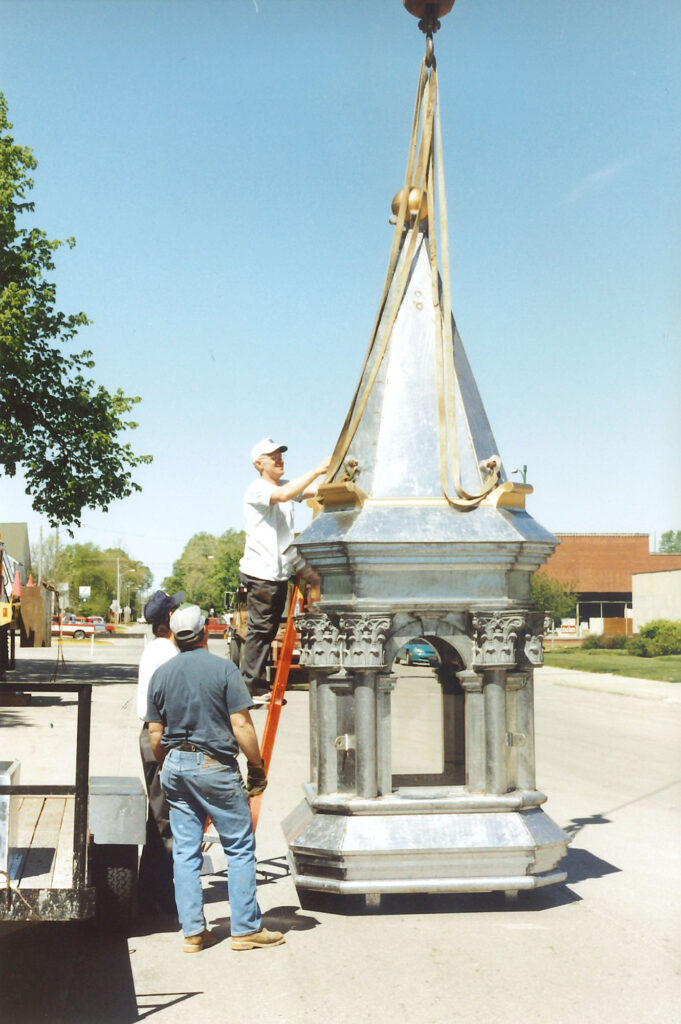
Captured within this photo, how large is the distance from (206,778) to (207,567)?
138 metres

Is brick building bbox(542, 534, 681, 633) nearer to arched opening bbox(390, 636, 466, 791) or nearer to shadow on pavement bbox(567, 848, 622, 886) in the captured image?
shadow on pavement bbox(567, 848, 622, 886)

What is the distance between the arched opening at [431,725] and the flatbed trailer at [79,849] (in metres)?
1.82

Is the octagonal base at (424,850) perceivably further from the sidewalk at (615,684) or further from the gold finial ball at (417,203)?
the sidewalk at (615,684)

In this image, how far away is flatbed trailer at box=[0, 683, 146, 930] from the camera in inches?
176

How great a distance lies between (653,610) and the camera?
54.8 meters

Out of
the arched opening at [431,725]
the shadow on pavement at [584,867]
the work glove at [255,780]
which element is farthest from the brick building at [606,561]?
the work glove at [255,780]

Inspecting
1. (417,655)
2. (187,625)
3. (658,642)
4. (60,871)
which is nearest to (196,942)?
(60,871)

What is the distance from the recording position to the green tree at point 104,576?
354 feet

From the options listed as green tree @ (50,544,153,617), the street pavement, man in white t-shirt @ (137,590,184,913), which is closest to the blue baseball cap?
man in white t-shirt @ (137,590,184,913)

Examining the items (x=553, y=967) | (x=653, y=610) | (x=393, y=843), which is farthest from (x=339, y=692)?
(x=653, y=610)

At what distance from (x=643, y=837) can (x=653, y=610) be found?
48.3 m

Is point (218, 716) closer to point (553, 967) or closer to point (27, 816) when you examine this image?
point (553, 967)

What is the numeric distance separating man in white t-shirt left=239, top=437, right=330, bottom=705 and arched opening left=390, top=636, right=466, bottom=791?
2.91 ft

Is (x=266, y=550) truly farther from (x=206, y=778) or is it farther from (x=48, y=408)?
(x=48, y=408)
